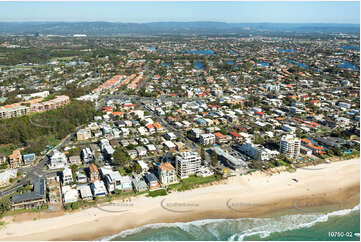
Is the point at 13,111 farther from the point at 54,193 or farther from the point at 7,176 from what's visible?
the point at 54,193

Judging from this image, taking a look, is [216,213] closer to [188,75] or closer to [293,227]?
[293,227]

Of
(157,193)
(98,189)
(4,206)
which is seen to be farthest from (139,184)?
(4,206)

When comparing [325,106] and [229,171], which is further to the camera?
[325,106]

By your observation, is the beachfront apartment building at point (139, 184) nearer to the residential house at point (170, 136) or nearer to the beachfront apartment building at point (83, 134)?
the residential house at point (170, 136)

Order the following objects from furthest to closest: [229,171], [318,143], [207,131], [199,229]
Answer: [207,131], [318,143], [229,171], [199,229]

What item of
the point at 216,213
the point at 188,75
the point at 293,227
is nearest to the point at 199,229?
the point at 216,213

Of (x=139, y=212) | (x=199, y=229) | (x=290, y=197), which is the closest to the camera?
(x=199, y=229)

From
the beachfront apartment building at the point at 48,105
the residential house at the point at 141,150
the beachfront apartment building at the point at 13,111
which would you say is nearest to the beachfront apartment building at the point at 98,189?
the residential house at the point at 141,150
